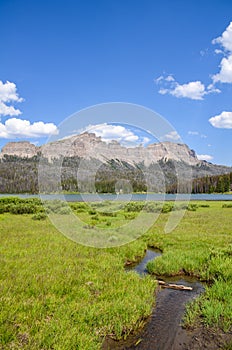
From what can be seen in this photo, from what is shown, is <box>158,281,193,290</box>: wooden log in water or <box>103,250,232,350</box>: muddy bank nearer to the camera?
<box>103,250,232,350</box>: muddy bank

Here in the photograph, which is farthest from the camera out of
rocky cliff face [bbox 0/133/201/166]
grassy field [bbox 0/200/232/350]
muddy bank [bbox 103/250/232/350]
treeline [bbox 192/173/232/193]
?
treeline [bbox 192/173/232/193]

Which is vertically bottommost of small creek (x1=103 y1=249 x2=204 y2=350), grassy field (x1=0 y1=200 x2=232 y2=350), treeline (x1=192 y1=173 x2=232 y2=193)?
small creek (x1=103 y1=249 x2=204 y2=350)

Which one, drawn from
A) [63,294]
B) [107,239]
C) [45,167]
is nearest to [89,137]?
[45,167]

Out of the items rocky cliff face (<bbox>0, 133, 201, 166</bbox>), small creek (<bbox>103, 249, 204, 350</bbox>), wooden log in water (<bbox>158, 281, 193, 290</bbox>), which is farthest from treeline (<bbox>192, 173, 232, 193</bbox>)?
small creek (<bbox>103, 249, 204, 350</bbox>)

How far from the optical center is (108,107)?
16609mm

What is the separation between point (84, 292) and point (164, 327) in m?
3.13

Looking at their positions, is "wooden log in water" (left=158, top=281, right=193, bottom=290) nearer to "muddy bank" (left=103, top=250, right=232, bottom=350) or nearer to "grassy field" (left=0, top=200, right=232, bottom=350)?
"grassy field" (left=0, top=200, right=232, bottom=350)

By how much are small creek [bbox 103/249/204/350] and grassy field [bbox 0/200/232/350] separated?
0.30 meters

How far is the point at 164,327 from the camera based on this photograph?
8516 mm

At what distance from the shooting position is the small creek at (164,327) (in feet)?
24.8

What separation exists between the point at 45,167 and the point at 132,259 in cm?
871

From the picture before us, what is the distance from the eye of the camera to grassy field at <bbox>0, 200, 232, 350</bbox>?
7410 millimetres

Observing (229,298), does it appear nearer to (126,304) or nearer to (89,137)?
(126,304)

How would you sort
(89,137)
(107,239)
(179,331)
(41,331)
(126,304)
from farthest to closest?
(89,137)
(107,239)
(126,304)
(179,331)
(41,331)
